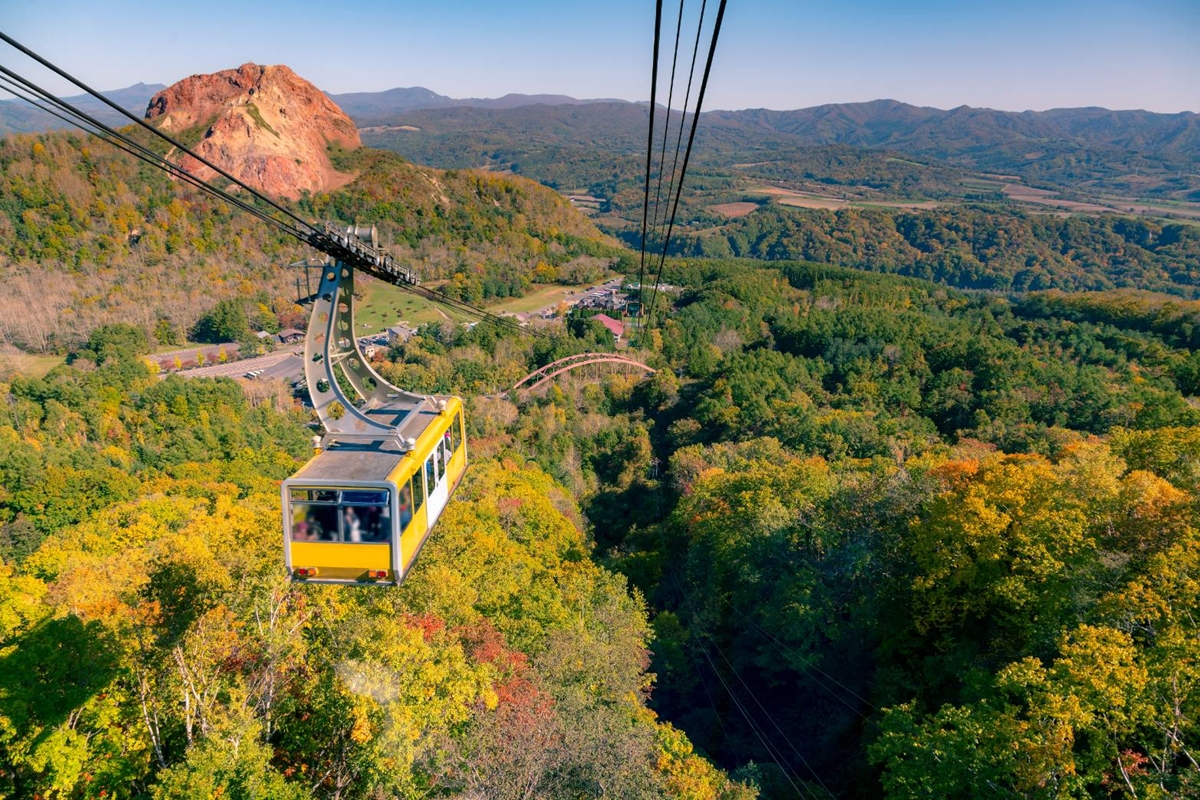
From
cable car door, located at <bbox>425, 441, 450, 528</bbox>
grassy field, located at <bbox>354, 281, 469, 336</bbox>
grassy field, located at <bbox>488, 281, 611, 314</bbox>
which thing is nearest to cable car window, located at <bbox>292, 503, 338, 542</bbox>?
cable car door, located at <bbox>425, 441, 450, 528</bbox>

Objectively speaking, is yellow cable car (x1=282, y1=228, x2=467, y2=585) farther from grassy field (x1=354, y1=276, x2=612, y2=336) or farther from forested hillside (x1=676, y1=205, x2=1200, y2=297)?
forested hillside (x1=676, y1=205, x2=1200, y2=297)

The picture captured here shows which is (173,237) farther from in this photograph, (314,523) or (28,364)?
(314,523)

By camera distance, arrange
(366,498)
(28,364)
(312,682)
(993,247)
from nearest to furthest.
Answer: (366,498) → (312,682) → (28,364) → (993,247)

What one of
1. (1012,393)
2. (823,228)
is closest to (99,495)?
(1012,393)

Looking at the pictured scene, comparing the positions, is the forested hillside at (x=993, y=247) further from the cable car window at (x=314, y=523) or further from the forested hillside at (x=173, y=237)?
the cable car window at (x=314, y=523)

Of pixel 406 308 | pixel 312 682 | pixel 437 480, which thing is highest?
pixel 437 480

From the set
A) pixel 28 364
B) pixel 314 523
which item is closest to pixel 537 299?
pixel 28 364
